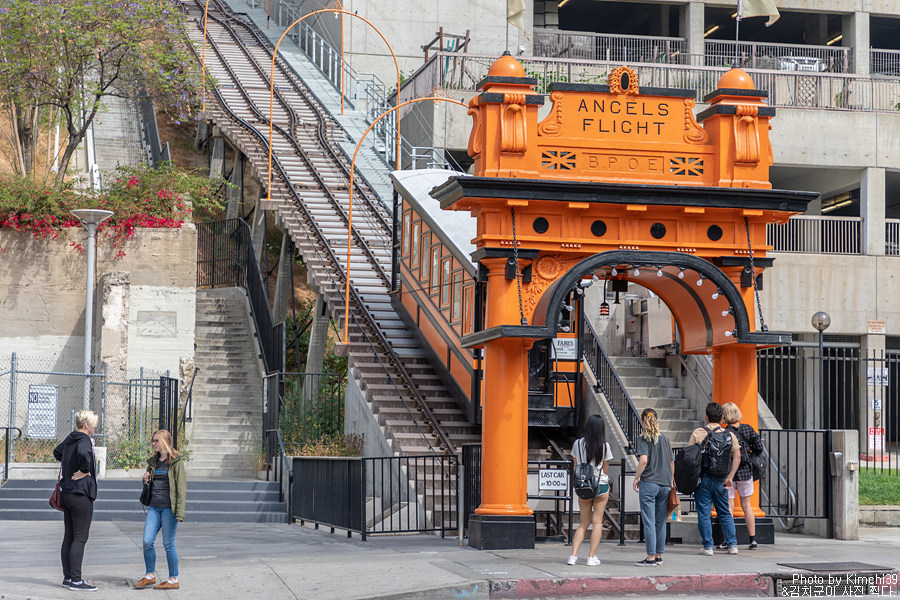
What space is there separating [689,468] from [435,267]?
28.3ft

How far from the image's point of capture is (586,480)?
39.0ft

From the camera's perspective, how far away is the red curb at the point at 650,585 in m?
10.9

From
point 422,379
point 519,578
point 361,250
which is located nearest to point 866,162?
point 361,250

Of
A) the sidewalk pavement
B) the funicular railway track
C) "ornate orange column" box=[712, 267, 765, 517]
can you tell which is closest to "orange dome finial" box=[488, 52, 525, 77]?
"ornate orange column" box=[712, 267, 765, 517]

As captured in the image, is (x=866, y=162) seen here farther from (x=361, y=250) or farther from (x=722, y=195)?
(x=722, y=195)

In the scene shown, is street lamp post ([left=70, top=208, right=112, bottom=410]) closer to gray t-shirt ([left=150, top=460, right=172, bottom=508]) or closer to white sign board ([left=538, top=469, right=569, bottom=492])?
white sign board ([left=538, top=469, right=569, bottom=492])

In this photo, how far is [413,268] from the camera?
22.4m

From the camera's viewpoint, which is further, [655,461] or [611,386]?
[611,386]

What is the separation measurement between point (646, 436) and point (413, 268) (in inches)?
428

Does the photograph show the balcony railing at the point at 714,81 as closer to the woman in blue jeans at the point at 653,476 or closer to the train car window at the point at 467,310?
the train car window at the point at 467,310

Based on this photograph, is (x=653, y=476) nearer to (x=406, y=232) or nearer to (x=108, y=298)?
(x=406, y=232)

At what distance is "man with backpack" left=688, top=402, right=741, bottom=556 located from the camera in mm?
12953

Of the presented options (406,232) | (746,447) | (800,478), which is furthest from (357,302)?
(746,447)

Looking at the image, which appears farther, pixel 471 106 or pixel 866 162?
pixel 866 162
